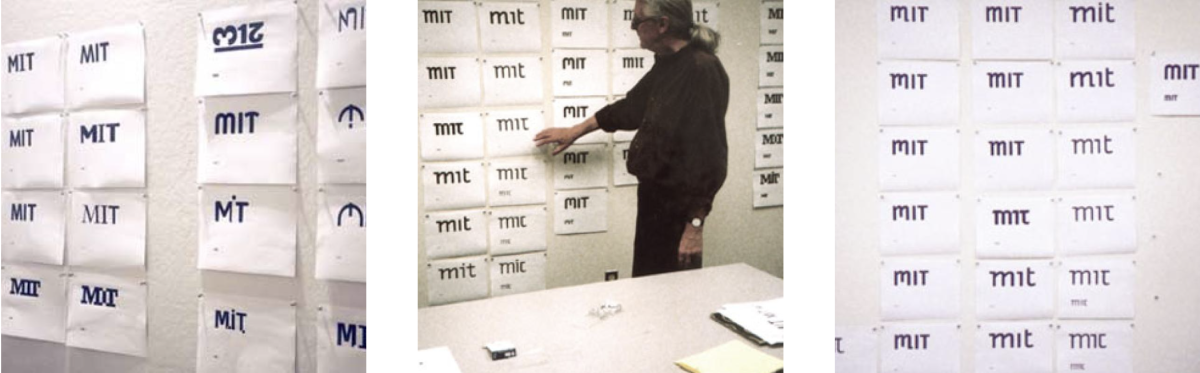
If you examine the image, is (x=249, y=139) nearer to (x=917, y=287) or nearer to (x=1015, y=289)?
(x=917, y=287)

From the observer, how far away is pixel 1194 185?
55.6 inches

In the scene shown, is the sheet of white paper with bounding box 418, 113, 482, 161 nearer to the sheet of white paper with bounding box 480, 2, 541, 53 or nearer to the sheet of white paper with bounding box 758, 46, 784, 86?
the sheet of white paper with bounding box 480, 2, 541, 53

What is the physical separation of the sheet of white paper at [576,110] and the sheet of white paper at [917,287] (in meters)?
0.74

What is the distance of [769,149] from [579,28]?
432mm

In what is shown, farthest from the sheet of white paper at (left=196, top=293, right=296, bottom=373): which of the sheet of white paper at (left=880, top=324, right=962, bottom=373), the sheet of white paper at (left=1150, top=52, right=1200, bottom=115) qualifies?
the sheet of white paper at (left=1150, top=52, right=1200, bottom=115)

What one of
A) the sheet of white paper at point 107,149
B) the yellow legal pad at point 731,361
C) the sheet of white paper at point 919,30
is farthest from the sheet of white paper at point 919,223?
the sheet of white paper at point 107,149

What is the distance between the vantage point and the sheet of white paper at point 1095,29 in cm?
140

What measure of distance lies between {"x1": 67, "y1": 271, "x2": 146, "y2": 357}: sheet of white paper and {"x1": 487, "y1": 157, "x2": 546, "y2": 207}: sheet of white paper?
702 millimetres

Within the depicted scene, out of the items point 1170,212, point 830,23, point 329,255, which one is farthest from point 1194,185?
point 329,255

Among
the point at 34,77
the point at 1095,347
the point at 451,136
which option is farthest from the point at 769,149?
the point at 34,77

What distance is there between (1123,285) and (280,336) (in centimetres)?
178

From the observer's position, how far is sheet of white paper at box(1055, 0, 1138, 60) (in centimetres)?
140

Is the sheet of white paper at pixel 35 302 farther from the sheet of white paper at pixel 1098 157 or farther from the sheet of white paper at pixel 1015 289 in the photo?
the sheet of white paper at pixel 1098 157

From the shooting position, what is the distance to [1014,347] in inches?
56.6
